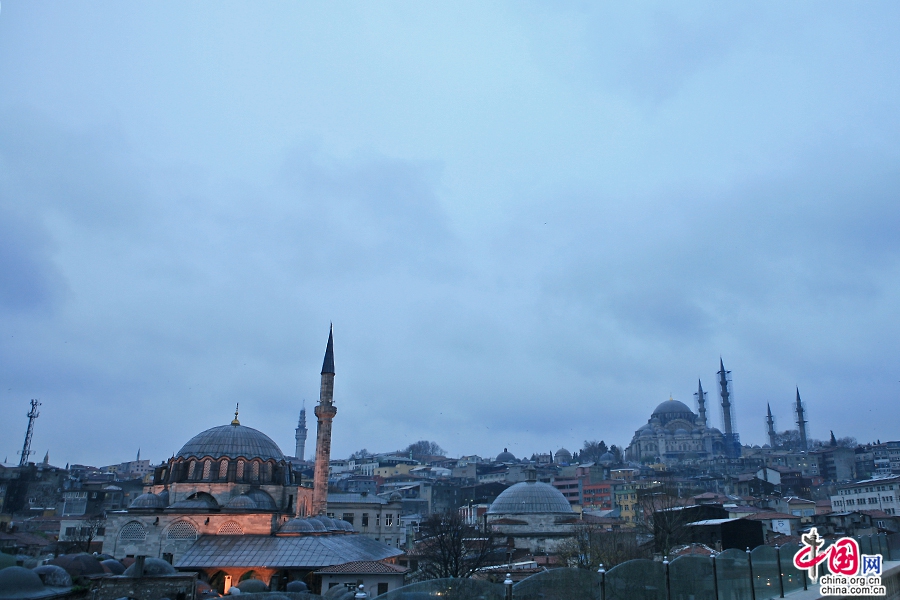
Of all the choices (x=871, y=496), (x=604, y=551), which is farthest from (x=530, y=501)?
(x=871, y=496)

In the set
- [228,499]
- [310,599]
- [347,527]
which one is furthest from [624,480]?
[310,599]

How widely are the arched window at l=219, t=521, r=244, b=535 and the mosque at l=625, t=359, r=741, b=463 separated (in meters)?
87.8

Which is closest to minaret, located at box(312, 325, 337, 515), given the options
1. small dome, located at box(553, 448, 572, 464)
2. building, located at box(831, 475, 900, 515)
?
building, located at box(831, 475, 900, 515)

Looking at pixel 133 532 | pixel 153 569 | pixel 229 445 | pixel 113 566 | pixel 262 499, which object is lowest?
pixel 113 566

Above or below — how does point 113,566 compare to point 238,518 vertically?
below

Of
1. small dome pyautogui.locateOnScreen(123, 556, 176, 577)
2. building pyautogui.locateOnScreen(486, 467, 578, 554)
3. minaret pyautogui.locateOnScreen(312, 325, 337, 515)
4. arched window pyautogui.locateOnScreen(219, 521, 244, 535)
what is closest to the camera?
small dome pyautogui.locateOnScreen(123, 556, 176, 577)

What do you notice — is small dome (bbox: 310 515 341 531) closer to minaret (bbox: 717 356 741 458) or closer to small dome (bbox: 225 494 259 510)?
small dome (bbox: 225 494 259 510)

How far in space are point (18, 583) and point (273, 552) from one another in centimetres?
1046

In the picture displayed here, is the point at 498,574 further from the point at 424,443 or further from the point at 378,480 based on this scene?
the point at 424,443

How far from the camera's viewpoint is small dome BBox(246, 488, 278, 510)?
1283 inches

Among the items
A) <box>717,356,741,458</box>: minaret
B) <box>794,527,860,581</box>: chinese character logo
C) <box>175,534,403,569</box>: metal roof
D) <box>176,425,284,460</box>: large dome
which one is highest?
<box>717,356,741,458</box>: minaret

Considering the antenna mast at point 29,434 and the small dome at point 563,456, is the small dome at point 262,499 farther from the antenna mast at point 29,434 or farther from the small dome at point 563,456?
the small dome at point 563,456

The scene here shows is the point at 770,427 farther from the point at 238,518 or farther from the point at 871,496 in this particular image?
the point at 238,518

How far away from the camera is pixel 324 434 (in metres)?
38.6
